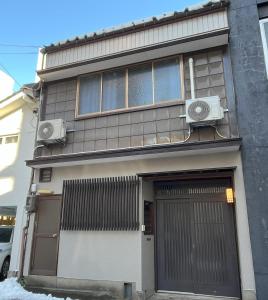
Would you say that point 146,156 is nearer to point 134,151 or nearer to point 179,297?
point 134,151

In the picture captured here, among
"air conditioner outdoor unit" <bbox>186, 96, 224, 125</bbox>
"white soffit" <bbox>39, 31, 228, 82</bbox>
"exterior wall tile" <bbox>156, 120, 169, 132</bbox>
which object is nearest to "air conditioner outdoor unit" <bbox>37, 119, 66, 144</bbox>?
"white soffit" <bbox>39, 31, 228, 82</bbox>

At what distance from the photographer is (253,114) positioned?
702 centimetres

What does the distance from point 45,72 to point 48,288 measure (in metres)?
6.17

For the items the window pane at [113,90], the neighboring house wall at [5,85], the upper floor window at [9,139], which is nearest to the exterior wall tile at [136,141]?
the window pane at [113,90]

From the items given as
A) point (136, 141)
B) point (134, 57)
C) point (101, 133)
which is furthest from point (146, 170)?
point (134, 57)

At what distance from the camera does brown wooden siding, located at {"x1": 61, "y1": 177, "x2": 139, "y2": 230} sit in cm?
763

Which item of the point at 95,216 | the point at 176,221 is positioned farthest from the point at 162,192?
the point at 95,216

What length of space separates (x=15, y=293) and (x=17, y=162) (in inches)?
167

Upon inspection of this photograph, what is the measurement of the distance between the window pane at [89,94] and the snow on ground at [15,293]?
502cm

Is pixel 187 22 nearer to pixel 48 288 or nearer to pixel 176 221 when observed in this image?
pixel 176 221

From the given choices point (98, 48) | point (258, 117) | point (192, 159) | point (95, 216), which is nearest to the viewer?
point (258, 117)

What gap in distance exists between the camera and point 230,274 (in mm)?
7004

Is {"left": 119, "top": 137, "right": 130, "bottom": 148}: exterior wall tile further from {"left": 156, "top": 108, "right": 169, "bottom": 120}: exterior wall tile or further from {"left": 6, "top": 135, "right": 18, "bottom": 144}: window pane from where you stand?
{"left": 6, "top": 135, "right": 18, "bottom": 144}: window pane

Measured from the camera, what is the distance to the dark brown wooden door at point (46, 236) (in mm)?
8203
